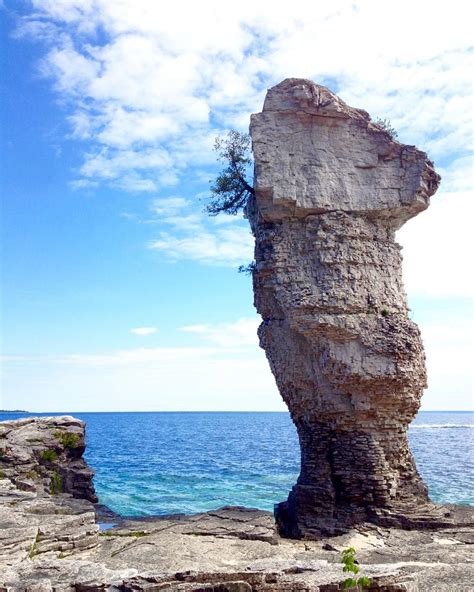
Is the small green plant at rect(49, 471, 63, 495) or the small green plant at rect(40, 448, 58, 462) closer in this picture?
the small green plant at rect(49, 471, 63, 495)

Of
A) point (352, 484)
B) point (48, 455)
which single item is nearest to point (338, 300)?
point (352, 484)

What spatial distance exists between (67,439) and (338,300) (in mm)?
13114

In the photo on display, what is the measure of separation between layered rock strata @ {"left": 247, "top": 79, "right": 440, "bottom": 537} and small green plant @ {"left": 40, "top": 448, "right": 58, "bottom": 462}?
30.6 feet

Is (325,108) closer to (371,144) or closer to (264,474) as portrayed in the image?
(371,144)

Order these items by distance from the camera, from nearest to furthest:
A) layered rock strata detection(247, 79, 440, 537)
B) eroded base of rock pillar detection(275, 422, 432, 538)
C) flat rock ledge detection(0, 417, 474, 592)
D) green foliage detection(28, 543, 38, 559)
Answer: flat rock ledge detection(0, 417, 474, 592) → green foliage detection(28, 543, 38, 559) → eroded base of rock pillar detection(275, 422, 432, 538) → layered rock strata detection(247, 79, 440, 537)

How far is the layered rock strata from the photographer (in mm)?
15898

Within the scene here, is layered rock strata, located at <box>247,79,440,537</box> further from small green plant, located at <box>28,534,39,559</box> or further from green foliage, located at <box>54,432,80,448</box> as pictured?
green foliage, located at <box>54,432,80,448</box>

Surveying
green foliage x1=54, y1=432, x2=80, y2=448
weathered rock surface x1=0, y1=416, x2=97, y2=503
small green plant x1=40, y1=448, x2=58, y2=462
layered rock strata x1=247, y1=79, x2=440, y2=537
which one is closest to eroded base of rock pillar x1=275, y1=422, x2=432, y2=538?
layered rock strata x1=247, y1=79, x2=440, y2=537

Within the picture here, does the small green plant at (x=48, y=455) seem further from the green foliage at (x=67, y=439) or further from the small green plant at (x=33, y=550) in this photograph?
the small green plant at (x=33, y=550)

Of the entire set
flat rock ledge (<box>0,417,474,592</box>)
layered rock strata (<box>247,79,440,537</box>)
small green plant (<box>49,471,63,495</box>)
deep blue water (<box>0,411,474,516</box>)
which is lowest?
deep blue water (<box>0,411,474,516</box>)

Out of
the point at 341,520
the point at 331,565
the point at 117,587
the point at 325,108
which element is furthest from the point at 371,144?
the point at 117,587

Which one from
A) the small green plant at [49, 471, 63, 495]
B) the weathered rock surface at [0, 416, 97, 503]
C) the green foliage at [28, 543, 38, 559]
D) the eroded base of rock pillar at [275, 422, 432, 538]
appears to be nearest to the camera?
the green foliage at [28, 543, 38, 559]

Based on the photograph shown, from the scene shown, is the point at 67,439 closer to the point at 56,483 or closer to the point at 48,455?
the point at 48,455

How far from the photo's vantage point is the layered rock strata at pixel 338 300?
52.2ft
